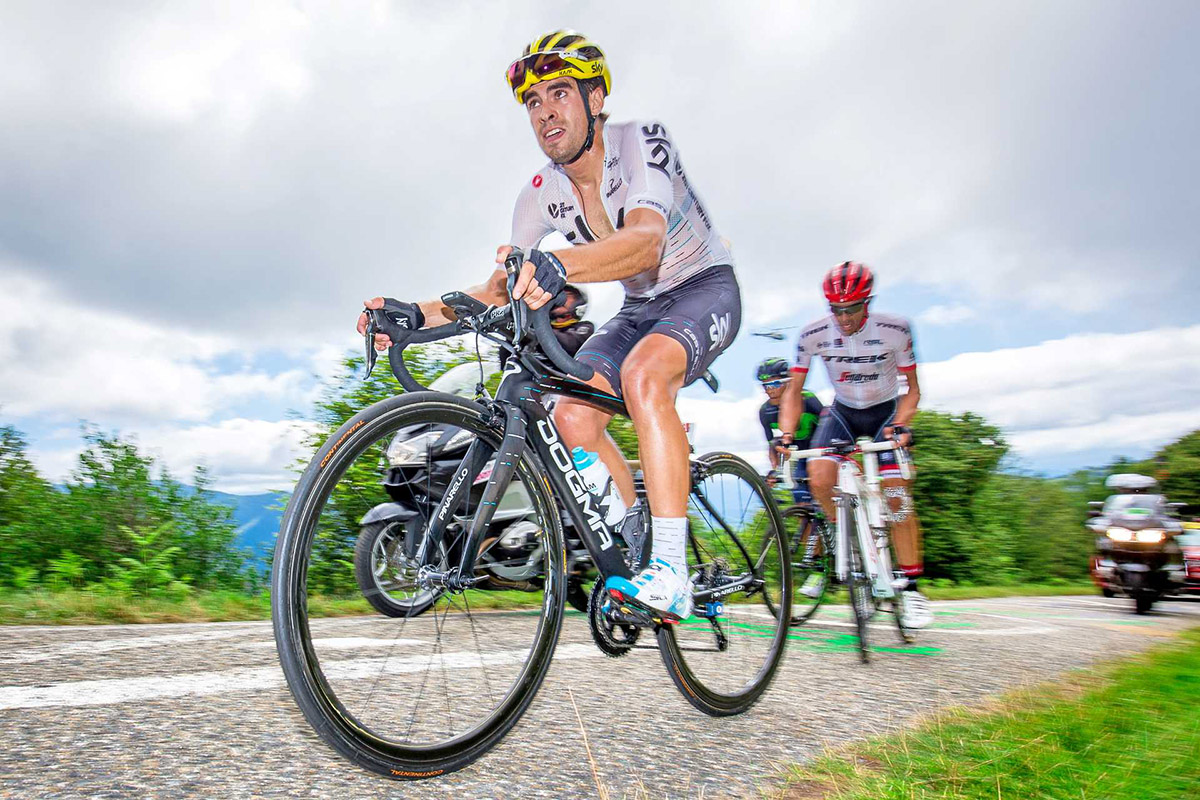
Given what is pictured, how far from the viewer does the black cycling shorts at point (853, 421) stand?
6.28m

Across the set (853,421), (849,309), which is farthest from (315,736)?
(853,421)

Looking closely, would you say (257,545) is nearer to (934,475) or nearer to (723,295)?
(723,295)

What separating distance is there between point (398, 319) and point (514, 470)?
568 mm

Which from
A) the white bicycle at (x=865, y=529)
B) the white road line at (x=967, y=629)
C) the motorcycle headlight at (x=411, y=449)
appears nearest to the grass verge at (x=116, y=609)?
the motorcycle headlight at (x=411, y=449)

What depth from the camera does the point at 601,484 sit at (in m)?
2.68

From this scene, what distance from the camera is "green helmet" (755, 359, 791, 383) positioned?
8.66 m

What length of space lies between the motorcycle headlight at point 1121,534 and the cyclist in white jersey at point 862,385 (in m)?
6.65

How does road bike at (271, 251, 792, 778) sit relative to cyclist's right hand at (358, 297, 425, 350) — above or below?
below

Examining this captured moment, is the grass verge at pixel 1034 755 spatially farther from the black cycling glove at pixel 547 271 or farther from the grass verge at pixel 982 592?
the grass verge at pixel 982 592

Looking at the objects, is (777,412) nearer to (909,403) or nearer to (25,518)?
(909,403)

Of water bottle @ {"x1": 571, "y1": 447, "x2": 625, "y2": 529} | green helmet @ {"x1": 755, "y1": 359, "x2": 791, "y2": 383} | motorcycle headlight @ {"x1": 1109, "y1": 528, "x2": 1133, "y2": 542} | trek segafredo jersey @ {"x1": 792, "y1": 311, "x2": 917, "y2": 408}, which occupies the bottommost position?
water bottle @ {"x1": 571, "y1": 447, "x2": 625, "y2": 529}

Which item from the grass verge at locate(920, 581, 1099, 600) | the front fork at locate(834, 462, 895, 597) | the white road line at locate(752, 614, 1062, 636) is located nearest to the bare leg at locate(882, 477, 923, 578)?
the front fork at locate(834, 462, 895, 597)

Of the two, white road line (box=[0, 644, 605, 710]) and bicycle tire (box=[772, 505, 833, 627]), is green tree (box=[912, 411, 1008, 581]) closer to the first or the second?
bicycle tire (box=[772, 505, 833, 627])

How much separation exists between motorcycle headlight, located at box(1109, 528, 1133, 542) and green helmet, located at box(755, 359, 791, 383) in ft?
18.8
